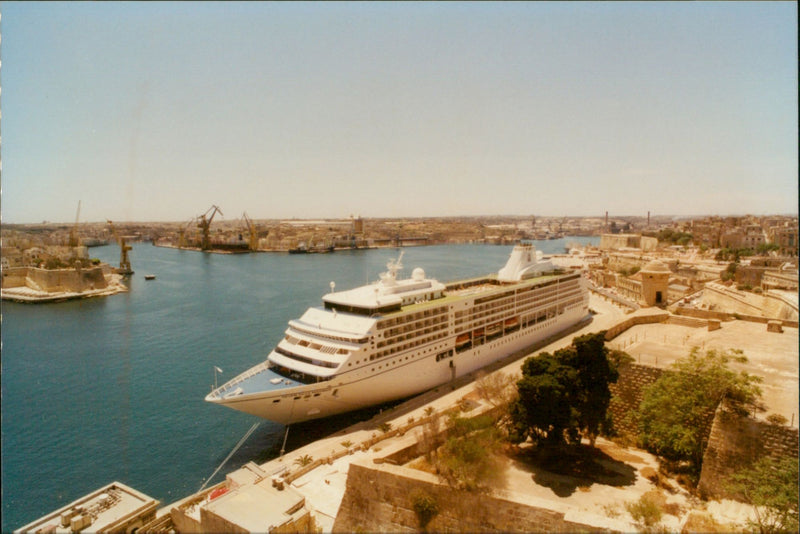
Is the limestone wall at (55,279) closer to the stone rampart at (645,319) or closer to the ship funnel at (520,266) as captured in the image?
the ship funnel at (520,266)


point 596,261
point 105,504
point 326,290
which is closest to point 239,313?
point 326,290

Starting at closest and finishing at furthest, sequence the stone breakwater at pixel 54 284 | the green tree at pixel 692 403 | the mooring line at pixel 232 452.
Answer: the green tree at pixel 692 403 → the mooring line at pixel 232 452 → the stone breakwater at pixel 54 284

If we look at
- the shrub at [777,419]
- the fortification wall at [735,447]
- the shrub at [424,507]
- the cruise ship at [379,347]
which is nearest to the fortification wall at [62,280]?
the cruise ship at [379,347]

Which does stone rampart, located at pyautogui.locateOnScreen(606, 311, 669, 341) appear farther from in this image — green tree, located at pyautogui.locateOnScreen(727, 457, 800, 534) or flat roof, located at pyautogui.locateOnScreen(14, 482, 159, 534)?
flat roof, located at pyautogui.locateOnScreen(14, 482, 159, 534)

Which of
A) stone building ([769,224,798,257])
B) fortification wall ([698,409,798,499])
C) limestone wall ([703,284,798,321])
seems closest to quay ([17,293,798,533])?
fortification wall ([698,409,798,499])

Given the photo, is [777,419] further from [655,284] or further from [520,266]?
[655,284]

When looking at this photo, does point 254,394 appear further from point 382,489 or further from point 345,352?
point 382,489
